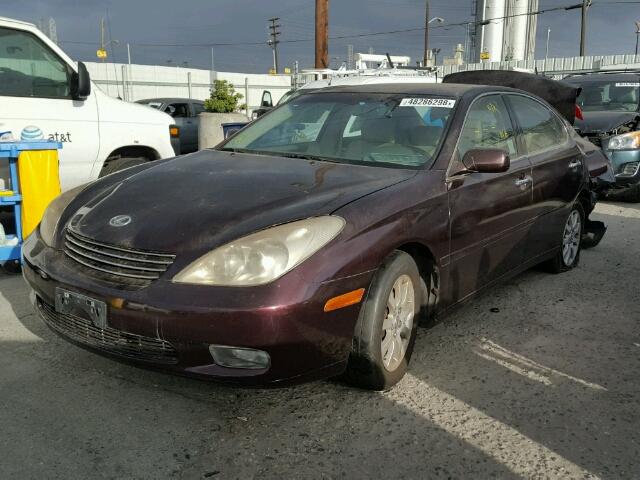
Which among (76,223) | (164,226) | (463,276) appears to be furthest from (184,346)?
(463,276)

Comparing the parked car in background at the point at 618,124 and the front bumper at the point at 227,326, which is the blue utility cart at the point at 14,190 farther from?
the parked car in background at the point at 618,124

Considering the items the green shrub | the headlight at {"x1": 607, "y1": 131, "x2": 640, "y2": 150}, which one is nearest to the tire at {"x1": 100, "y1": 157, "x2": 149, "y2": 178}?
the headlight at {"x1": 607, "y1": 131, "x2": 640, "y2": 150}

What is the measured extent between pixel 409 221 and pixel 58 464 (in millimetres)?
1900

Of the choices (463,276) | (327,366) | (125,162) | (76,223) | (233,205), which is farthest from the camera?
(125,162)

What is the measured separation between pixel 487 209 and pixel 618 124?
634 cm

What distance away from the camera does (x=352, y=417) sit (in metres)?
2.86

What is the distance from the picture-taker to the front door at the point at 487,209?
3.52m

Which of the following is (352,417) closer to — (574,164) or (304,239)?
(304,239)

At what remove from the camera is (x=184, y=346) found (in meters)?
2.55

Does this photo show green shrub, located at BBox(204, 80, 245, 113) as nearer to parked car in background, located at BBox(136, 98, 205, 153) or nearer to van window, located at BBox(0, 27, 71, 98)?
parked car in background, located at BBox(136, 98, 205, 153)

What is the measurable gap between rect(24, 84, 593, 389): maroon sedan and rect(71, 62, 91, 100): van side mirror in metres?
1.99

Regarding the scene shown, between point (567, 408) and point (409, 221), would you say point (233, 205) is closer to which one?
point (409, 221)

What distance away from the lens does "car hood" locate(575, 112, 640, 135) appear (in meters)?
8.93

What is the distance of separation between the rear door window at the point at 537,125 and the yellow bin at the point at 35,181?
3.58 meters
